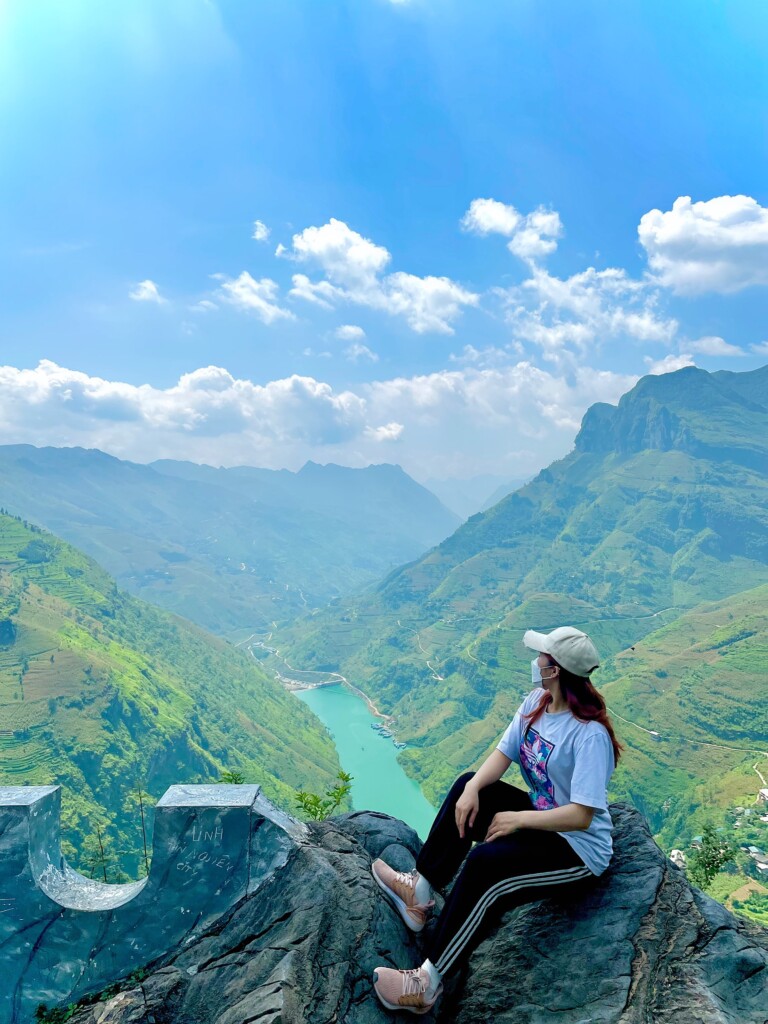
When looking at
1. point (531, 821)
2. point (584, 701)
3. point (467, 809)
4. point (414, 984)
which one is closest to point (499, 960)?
point (414, 984)

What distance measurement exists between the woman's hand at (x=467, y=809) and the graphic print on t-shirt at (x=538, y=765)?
1.39 feet

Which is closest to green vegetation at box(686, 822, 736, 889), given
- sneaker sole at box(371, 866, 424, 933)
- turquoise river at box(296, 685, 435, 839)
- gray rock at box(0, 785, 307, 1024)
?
sneaker sole at box(371, 866, 424, 933)

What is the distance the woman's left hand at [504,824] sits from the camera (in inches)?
155

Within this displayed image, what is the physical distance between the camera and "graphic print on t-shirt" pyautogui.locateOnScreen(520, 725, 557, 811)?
13.5ft

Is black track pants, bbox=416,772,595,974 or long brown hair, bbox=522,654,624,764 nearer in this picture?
black track pants, bbox=416,772,595,974

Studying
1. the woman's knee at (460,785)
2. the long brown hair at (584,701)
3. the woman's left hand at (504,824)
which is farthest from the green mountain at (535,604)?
the long brown hair at (584,701)

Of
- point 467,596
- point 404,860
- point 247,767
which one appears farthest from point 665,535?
point 404,860

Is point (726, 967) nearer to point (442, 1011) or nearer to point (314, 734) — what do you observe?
point (442, 1011)

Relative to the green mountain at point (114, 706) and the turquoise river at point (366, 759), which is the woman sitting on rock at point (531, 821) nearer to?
the turquoise river at point (366, 759)

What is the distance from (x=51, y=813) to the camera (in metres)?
5.21

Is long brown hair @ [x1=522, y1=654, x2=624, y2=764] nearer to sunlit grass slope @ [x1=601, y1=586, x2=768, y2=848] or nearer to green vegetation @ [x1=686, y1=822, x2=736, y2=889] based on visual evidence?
green vegetation @ [x1=686, y1=822, x2=736, y2=889]

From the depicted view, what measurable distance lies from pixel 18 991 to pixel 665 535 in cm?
19594

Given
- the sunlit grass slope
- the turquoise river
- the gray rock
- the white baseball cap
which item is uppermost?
the white baseball cap

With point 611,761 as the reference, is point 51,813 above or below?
below
